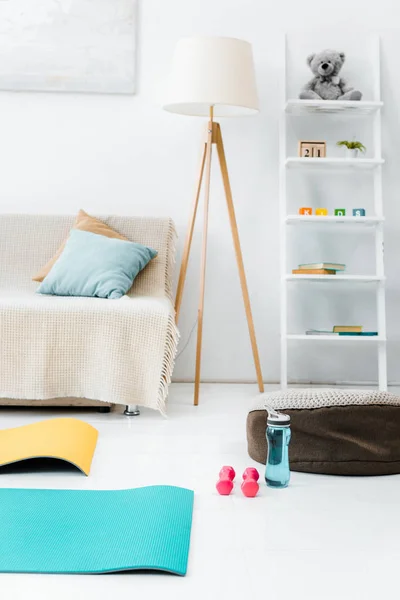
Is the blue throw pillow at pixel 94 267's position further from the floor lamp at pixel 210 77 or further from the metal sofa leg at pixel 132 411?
the metal sofa leg at pixel 132 411

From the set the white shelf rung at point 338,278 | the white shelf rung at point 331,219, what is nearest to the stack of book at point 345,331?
the white shelf rung at point 338,278

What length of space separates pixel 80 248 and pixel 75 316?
60 centimetres

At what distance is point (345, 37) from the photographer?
3.81 meters

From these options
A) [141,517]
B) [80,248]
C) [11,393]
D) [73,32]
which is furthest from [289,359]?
[141,517]

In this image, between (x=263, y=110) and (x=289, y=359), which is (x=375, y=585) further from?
(x=263, y=110)

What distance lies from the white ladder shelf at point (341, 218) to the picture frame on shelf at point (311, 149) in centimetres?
5

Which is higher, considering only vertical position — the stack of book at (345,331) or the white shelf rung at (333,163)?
the white shelf rung at (333,163)

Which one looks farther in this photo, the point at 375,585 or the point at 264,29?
the point at 264,29

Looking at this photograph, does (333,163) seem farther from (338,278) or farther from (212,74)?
(212,74)

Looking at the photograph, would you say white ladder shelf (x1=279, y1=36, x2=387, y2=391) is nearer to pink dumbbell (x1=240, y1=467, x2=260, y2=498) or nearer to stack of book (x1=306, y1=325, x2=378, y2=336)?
stack of book (x1=306, y1=325, x2=378, y2=336)

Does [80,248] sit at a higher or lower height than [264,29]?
lower

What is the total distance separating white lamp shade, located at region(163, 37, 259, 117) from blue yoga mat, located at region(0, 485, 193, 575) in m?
2.06

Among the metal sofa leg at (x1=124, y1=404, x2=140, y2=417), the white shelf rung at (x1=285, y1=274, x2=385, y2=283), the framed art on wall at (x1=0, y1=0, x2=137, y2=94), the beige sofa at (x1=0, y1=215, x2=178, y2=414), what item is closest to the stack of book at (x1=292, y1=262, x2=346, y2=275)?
the white shelf rung at (x1=285, y1=274, x2=385, y2=283)

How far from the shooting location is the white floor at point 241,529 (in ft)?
3.94
